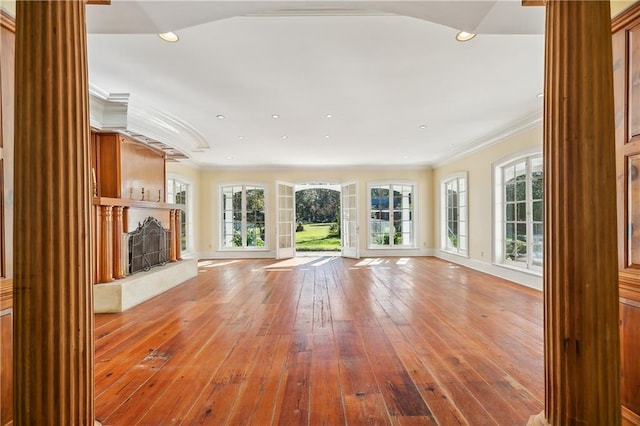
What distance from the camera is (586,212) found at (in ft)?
4.00

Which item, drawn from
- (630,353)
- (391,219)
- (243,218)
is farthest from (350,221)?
(630,353)

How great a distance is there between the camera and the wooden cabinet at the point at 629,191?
1.50 meters

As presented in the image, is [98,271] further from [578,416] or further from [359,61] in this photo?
[578,416]

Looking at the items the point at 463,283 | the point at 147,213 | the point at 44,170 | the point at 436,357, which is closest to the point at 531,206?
the point at 463,283

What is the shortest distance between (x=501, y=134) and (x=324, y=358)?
5.21 m

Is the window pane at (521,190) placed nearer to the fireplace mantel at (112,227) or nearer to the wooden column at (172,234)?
the fireplace mantel at (112,227)

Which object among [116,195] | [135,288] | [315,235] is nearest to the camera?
[135,288]

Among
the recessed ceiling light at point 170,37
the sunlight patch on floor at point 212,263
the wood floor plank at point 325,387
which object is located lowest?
the sunlight patch on floor at point 212,263

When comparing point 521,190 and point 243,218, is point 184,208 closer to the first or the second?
point 243,218

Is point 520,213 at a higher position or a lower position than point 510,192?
lower

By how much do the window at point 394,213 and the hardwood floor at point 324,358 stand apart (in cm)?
436

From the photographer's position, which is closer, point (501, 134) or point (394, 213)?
point (501, 134)

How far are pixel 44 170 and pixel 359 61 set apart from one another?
266 centimetres

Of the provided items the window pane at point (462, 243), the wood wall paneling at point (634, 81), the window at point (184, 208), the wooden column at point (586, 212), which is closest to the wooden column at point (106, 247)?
the window at point (184, 208)
